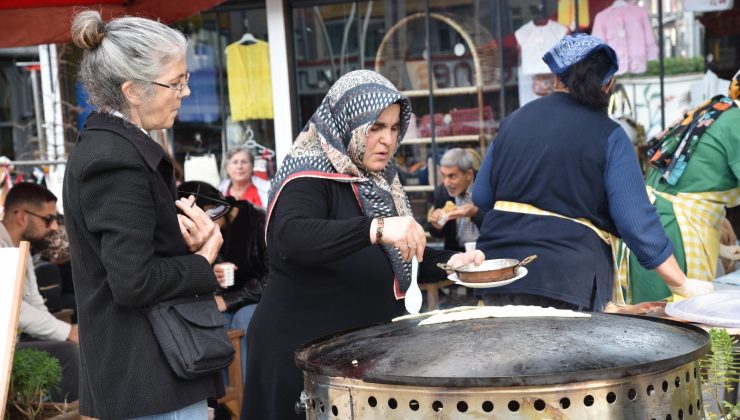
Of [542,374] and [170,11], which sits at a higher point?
[170,11]

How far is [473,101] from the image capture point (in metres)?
6.80

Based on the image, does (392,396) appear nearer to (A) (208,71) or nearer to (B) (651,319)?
(B) (651,319)

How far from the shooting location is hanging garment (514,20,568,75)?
6.56 m

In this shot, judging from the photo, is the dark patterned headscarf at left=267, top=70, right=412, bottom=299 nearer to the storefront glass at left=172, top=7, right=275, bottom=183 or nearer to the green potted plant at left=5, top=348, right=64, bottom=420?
the green potted plant at left=5, top=348, right=64, bottom=420

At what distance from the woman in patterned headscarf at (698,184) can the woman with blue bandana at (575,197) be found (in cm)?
68

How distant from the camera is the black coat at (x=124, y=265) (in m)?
2.20

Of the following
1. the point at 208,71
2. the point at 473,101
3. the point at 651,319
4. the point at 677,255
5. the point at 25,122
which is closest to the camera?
the point at 651,319

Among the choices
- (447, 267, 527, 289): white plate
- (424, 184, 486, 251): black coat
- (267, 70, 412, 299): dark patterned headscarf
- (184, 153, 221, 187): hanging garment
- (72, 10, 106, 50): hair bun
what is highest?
(72, 10, 106, 50): hair bun

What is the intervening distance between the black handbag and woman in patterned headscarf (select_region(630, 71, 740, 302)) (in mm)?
2373

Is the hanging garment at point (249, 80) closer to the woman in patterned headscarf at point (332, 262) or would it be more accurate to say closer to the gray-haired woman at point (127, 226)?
the woman in patterned headscarf at point (332, 262)

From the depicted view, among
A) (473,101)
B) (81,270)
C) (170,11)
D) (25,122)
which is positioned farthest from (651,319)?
(25,122)

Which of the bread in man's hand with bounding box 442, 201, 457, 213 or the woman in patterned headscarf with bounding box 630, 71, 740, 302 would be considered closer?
the woman in patterned headscarf with bounding box 630, 71, 740, 302

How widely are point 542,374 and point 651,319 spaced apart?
738mm

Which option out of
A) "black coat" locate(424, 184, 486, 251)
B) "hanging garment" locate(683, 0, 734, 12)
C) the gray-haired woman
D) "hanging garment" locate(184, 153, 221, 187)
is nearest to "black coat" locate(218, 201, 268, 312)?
"black coat" locate(424, 184, 486, 251)
